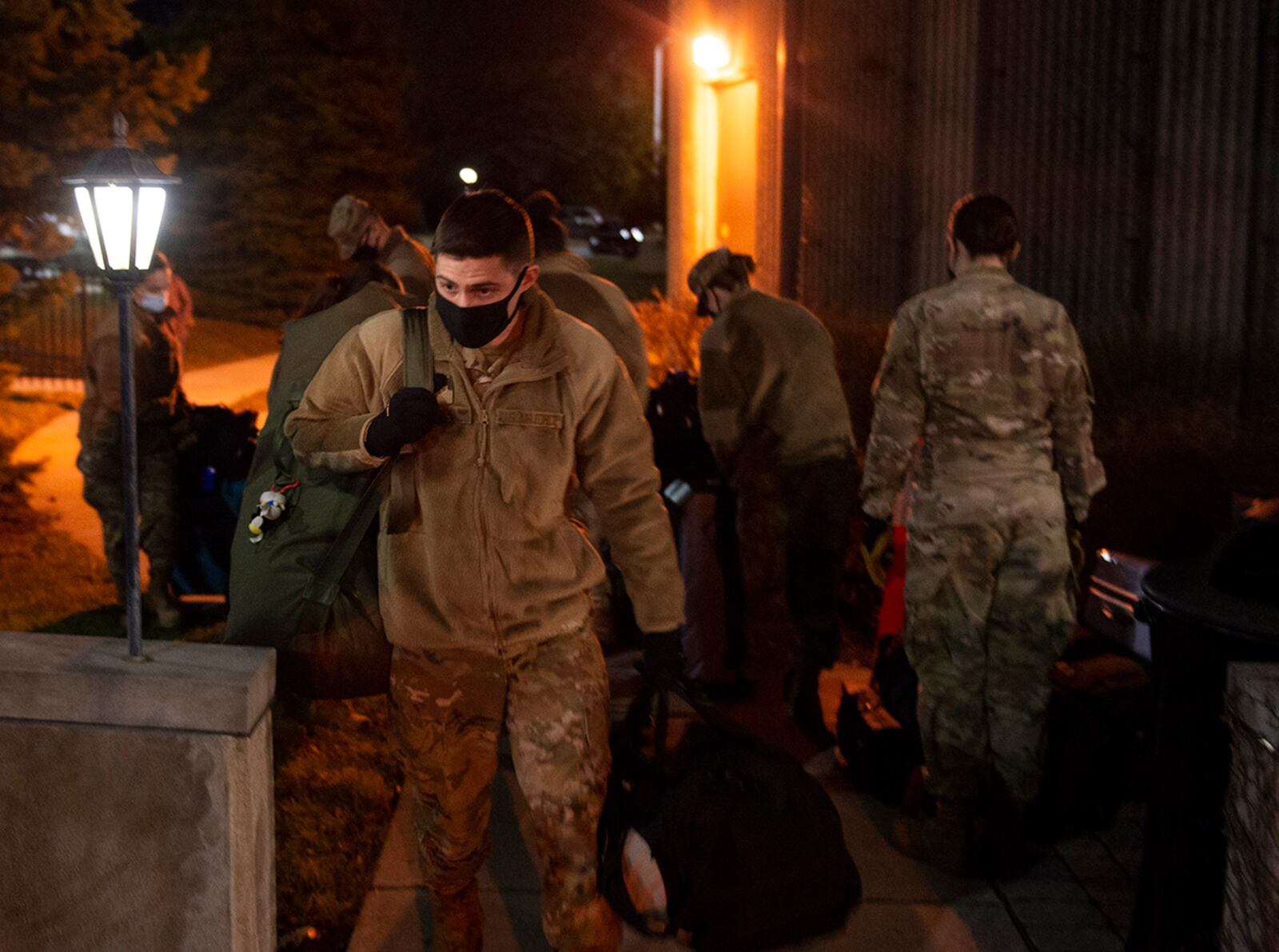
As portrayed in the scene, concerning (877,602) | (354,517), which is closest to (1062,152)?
(877,602)

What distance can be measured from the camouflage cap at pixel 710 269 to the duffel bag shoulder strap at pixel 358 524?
9.45 ft

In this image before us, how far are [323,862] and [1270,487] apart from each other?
428 cm

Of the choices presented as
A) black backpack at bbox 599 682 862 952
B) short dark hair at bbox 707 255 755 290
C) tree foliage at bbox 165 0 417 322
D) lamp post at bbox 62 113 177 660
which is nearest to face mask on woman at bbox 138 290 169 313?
short dark hair at bbox 707 255 755 290

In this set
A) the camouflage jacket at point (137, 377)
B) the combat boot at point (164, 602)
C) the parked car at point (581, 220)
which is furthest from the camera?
the parked car at point (581, 220)

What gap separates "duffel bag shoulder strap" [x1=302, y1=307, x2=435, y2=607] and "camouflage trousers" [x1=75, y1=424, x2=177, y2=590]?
3.72 m

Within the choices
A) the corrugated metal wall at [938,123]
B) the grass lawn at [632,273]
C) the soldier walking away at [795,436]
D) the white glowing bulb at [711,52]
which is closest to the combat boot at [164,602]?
the soldier walking away at [795,436]

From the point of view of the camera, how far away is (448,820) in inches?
136

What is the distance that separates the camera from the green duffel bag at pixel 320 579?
3.35m

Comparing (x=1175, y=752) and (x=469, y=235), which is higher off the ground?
(x=469, y=235)

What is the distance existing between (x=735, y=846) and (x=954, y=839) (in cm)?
177

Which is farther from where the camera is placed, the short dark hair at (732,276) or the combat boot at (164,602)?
the combat boot at (164,602)

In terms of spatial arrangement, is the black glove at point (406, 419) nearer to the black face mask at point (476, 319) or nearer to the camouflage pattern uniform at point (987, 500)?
the black face mask at point (476, 319)

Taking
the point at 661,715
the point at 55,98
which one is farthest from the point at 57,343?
the point at 661,715

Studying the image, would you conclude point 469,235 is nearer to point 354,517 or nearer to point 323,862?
point 354,517
